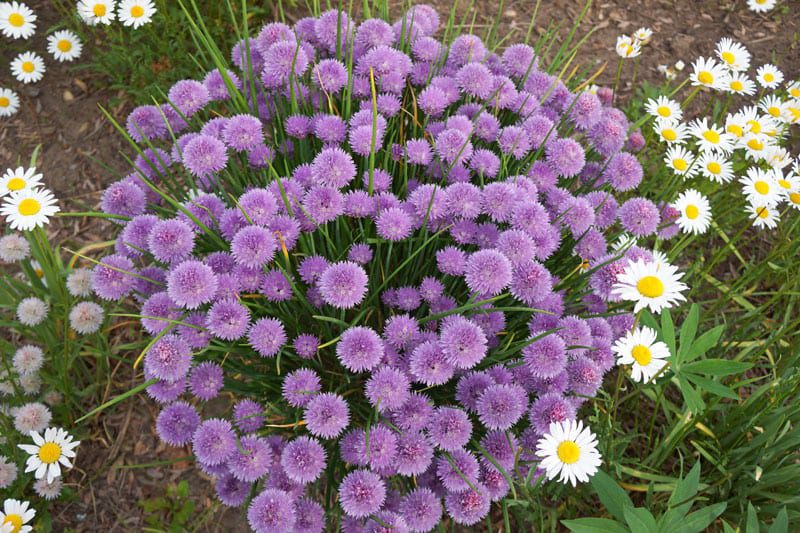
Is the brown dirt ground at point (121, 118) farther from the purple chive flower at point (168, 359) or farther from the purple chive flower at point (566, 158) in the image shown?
the purple chive flower at point (566, 158)

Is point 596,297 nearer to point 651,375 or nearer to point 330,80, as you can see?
point 651,375

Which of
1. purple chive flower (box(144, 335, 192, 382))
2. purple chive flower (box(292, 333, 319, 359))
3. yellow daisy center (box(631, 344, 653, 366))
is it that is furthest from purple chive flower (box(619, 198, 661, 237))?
purple chive flower (box(144, 335, 192, 382))

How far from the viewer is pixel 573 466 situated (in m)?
1.62

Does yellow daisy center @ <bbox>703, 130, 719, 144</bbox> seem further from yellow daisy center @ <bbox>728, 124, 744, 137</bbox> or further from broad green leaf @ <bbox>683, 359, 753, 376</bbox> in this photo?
broad green leaf @ <bbox>683, 359, 753, 376</bbox>

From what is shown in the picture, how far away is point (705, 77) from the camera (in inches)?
110

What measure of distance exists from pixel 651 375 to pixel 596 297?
0.35 m

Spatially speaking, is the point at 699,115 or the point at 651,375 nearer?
the point at 651,375

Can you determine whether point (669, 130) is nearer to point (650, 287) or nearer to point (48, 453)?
point (650, 287)

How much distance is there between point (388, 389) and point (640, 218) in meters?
1.10

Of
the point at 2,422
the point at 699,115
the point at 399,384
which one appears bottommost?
the point at 699,115

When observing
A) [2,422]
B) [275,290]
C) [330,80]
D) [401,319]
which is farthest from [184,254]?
[2,422]

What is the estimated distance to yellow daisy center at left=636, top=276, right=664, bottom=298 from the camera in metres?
1.67

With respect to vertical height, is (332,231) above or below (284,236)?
below

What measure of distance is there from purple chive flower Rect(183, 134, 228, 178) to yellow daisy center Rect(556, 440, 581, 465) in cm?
135
